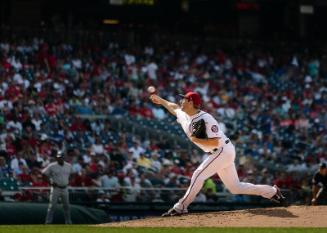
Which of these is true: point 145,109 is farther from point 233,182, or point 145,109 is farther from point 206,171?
point 206,171

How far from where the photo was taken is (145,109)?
25266 millimetres

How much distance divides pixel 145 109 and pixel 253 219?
41.7 feet

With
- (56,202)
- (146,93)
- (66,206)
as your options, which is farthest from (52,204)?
(146,93)

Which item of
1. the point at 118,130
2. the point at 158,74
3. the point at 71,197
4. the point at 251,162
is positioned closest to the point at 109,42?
the point at 158,74

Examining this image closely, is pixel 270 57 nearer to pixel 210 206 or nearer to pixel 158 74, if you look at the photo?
pixel 158 74

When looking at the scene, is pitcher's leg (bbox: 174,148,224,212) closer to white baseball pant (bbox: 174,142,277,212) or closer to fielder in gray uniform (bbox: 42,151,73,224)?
white baseball pant (bbox: 174,142,277,212)

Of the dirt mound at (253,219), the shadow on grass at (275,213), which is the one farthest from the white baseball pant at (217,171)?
the shadow on grass at (275,213)

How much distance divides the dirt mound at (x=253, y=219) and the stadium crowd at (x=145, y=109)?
714 cm

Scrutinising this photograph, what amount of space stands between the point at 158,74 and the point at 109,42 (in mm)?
1918

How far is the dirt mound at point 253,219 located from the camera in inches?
492

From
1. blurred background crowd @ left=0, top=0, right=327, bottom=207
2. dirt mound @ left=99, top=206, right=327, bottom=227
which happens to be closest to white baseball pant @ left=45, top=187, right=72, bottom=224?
blurred background crowd @ left=0, top=0, right=327, bottom=207

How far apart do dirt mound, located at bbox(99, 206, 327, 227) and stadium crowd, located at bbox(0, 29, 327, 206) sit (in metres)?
7.14

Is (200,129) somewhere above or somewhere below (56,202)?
above

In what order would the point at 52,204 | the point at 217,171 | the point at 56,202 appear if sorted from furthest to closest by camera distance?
1. the point at 56,202
2. the point at 52,204
3. the point at 217,171
